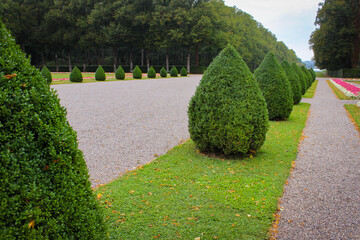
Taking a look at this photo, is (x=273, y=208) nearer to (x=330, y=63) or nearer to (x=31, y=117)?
(x=31, y=117)

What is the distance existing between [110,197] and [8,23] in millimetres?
52451

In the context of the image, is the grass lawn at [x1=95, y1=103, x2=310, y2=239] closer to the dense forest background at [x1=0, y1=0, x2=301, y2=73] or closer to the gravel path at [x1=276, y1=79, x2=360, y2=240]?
the gravel path at [x1=276, y1=79, x2=360, y2=240]

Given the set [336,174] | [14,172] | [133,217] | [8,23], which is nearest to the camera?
[14,172]

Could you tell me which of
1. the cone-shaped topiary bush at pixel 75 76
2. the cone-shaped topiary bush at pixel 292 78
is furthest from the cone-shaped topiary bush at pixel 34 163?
the cone-shaped topiary bush at pixel 75 76

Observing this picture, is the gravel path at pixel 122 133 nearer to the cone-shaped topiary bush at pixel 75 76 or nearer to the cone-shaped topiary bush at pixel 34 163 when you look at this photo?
the cone-shaped topiary bush at pixel 34 163

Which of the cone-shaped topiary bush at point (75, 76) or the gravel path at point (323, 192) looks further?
the cone-shaped topiary bush at point (75, 76)

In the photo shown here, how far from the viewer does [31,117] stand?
1.50 m

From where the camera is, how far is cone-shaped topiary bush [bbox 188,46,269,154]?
4707 millimetres

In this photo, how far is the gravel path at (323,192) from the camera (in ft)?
9.54

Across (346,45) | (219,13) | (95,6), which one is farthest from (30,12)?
(346,45)

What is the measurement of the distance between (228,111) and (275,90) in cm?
440

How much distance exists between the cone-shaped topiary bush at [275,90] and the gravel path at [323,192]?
1935 millimetres

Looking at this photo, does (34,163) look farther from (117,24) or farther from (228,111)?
(117,24)

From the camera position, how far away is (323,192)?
380cm
